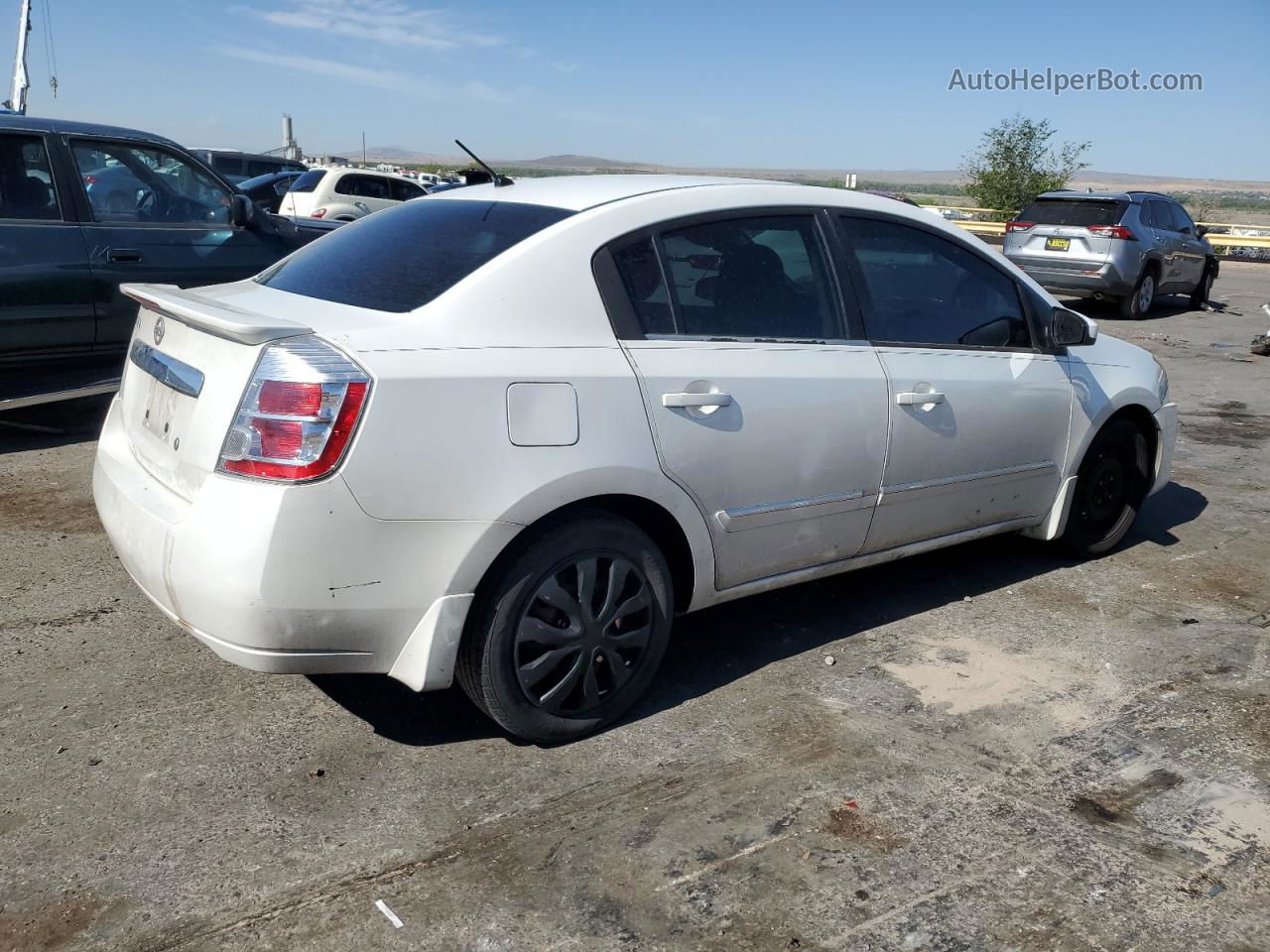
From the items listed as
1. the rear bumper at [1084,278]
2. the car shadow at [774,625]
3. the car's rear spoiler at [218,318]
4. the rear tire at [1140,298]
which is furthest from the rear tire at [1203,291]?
the car's rear spoiler at [218,318]

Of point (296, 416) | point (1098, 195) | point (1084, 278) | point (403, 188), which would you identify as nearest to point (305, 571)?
point (296, 416)

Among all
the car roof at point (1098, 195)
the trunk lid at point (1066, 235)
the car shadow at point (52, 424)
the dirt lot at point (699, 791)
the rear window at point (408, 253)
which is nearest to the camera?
the dirt lot at point (699, 791)

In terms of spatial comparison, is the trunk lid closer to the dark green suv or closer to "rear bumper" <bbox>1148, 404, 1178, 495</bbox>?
"rear bumper" <bbox>1148, 404, 1178, 495</bbox>

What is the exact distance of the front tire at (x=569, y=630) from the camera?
10.2 ft

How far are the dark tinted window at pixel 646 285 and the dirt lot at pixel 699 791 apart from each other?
3.94ft

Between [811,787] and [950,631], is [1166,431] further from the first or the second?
[811,787]

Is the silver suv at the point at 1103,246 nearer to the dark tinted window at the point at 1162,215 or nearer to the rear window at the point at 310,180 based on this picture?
the dark tinted window at the point at 1162,215

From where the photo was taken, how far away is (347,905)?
259cm

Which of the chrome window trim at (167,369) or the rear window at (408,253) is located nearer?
the chrome window trim at (167,369)

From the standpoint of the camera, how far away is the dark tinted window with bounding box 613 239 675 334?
3418 mm

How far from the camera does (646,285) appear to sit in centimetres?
346

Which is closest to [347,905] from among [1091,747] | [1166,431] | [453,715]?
[453,715]

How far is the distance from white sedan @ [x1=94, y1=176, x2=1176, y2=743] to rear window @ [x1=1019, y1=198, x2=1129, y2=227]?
11785mm

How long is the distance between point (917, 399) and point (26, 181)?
5161mm
